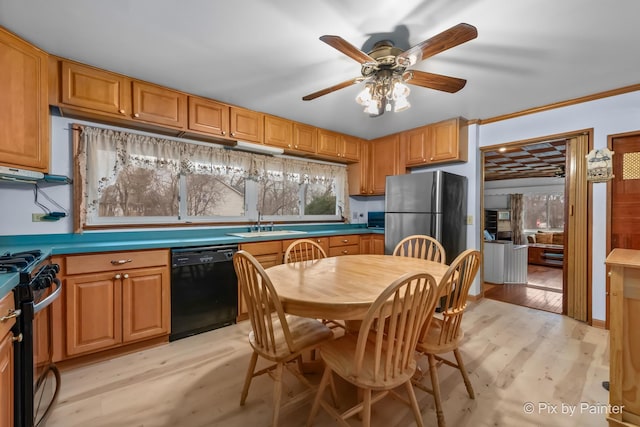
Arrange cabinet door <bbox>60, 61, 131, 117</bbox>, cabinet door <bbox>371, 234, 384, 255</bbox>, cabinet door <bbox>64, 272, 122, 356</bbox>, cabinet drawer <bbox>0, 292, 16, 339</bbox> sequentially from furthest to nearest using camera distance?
1. cabinet door <bbox>371, 234, 384, 255</bbox>
2. cabinet door <bbox>60, 61, 131, 117</bbox>
3. cabinet door <bbox>64, 272, 122, 356</bbox>
4. cabinet drawer <bbox>0, 292, 16, 339</bbox>

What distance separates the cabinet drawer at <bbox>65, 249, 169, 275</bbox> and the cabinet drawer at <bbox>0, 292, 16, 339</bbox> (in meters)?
0.92

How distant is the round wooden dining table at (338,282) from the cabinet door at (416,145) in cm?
191

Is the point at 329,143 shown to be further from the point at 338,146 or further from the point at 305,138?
the point at 305,138

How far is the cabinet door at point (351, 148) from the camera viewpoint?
3975 mm

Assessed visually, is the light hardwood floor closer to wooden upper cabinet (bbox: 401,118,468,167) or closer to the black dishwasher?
the black dishwasher

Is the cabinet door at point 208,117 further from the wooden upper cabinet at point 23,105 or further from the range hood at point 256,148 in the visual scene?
the wooden upper cabinet at point 23,105

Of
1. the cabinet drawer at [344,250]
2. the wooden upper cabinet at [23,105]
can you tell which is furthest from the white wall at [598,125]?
the wooden upper cabinet at [23,105]

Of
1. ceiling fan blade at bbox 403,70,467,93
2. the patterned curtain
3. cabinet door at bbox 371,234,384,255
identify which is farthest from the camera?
the patterned curtain

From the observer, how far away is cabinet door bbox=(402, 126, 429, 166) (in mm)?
3582

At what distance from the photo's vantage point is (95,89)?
2.13 metres

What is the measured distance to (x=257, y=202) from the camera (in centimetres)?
344

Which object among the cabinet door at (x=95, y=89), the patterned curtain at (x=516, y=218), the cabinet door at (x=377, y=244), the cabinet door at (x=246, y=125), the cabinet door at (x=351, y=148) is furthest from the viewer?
the patterned curtain at (x=516, y=218)

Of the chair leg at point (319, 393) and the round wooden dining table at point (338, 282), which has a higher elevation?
the round wooden dining table at point (338, 282)

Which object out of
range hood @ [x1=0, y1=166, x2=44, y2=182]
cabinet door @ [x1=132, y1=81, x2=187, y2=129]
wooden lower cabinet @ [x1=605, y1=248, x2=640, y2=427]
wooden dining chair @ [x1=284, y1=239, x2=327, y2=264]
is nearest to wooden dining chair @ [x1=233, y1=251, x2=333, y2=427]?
→ wooden dining chair @ [x1=284, y1=239, x2=327, y2=264]
